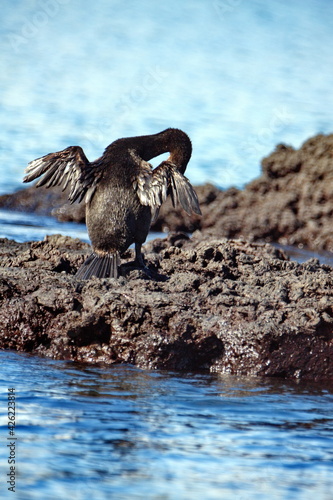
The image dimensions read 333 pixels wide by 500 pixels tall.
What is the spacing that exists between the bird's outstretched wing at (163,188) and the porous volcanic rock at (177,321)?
70 cm

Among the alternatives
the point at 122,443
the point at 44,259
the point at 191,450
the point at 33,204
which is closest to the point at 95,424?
the point at 122,443

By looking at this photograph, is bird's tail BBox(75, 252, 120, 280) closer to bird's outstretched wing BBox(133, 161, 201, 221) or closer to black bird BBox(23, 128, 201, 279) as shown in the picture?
black bird BBox(23, 128, 201, 279)

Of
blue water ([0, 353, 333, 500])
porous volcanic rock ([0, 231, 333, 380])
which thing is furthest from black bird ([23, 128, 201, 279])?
blue water ([0, 353, 333, 500])

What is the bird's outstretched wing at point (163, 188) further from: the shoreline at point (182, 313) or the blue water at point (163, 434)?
the blue water at point (163, 434)

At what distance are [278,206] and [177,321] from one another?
8.70m

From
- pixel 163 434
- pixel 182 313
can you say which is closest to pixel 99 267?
pixel 182 313

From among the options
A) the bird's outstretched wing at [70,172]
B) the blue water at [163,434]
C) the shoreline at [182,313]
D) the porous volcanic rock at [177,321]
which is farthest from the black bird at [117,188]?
the blue water at [163,434]

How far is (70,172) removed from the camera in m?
6.23

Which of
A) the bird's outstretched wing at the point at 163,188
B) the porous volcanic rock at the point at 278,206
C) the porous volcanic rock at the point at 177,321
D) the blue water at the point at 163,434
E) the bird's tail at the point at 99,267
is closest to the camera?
the blue water at the point at 163,434

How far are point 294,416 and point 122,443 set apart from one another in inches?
38.5

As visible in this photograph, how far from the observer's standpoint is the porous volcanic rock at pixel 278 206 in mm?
12969

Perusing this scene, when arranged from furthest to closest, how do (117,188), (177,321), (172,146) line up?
1. (172,146)
2. (117,188)
3. (177,321)

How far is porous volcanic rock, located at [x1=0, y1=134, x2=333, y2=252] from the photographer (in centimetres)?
1297

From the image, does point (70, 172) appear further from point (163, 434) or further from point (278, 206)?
point (278, 206)
